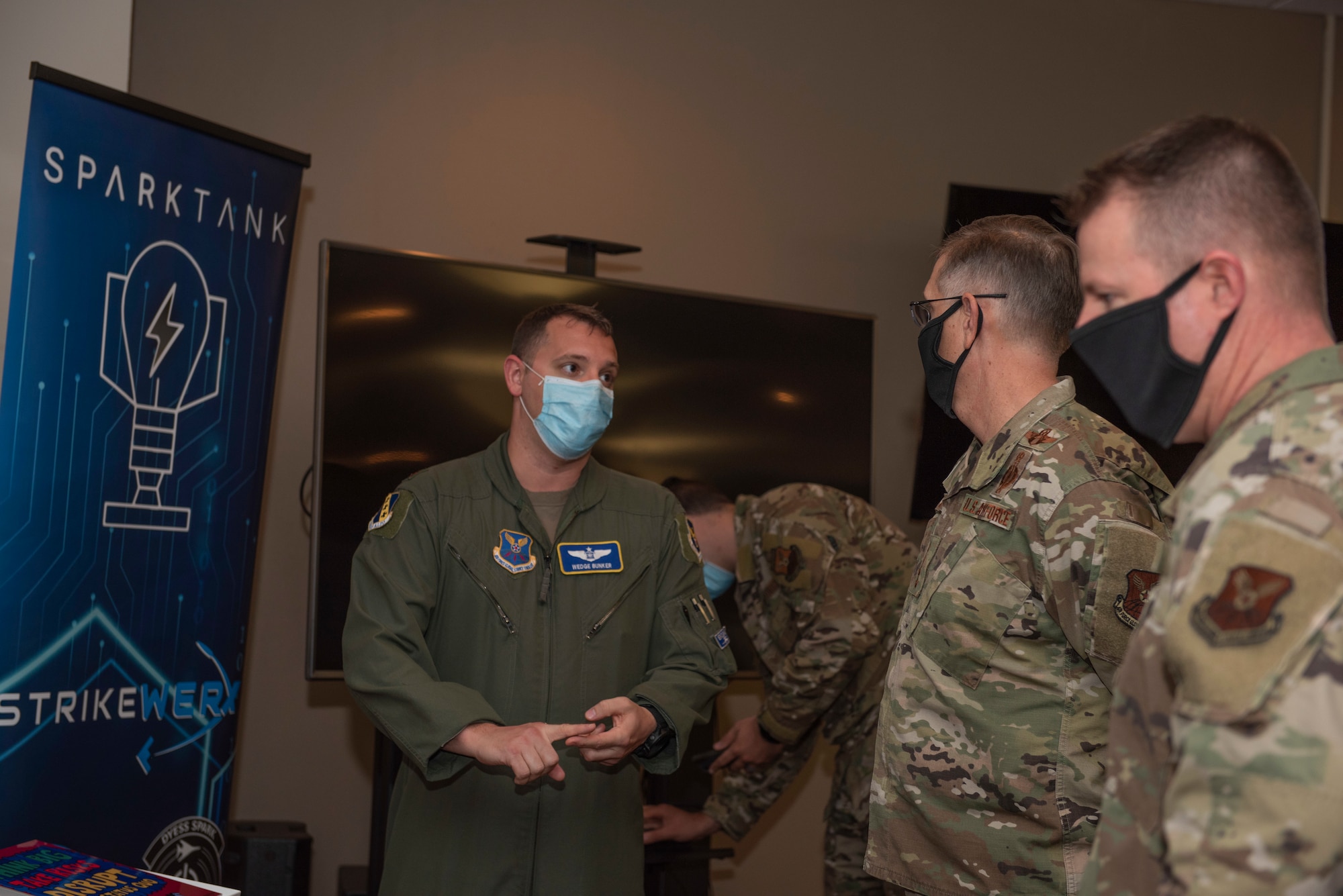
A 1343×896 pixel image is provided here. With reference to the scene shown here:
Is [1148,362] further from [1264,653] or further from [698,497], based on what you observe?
[698,497]

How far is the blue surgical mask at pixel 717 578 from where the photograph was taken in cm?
312

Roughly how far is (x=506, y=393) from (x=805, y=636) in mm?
1065

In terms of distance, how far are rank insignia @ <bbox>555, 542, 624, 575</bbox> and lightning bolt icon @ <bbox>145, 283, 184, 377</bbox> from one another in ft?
3.38

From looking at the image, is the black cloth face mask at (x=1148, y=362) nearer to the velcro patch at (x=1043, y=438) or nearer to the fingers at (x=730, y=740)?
the velcro patch at (x=1043, y=438)

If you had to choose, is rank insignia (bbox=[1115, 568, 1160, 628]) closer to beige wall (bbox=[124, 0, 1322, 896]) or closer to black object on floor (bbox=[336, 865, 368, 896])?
black object on floor (bbox=[336, 865, 368, 896])

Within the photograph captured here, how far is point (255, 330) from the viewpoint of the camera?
2672 mm

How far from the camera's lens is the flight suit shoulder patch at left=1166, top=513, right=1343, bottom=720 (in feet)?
2.69

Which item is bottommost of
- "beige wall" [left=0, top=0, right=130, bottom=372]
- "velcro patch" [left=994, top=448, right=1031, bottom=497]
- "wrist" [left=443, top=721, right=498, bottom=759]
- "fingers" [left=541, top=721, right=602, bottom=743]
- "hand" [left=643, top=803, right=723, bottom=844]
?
"hand" [left=643, top=803, right=723, bottom=844]

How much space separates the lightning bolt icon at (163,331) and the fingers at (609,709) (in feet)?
4.25

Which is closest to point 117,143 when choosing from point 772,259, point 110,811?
point 110,811

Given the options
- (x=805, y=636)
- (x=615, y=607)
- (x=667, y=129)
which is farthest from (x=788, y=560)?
(x=667, y=129)

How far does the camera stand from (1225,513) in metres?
0.90

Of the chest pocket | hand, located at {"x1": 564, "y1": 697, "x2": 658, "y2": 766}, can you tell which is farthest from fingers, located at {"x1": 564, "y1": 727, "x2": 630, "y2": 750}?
the chest pocket

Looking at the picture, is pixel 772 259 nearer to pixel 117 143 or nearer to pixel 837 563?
pixel 837 563
